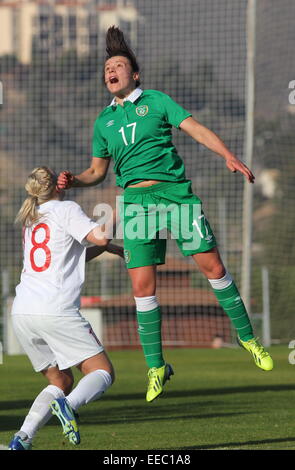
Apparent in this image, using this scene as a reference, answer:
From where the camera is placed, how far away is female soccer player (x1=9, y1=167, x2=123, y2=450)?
6867 millimetres

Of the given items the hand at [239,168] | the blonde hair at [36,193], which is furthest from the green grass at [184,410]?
the hand at [239,168]

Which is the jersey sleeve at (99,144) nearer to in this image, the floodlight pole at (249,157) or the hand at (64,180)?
the hand at (64,180)

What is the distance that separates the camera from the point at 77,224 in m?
6.94

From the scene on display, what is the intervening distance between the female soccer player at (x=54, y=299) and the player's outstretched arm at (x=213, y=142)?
0.94 metres

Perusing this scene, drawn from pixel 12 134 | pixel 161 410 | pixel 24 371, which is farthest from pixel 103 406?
pixel 12 134

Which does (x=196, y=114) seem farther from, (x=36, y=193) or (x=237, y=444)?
(x=36, y=193)

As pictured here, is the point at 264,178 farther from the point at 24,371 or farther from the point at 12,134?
the point at 24,371

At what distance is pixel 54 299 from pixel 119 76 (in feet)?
5.67

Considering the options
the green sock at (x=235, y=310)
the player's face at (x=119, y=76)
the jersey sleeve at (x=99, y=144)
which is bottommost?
the green sock at (x=235, y=310)

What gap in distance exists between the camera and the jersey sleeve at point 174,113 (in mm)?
7371

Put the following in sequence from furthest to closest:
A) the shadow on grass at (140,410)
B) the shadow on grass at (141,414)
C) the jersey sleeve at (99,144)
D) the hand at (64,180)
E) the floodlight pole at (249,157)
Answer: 1. the floodlight pole at (249,157)
2. the shadow on grass at (140,410)
3. the shadow on grass at (141,414)
4. the jersey sleeve at (99,144)
5. the hand at (64,180)

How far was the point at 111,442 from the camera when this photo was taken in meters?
7.98

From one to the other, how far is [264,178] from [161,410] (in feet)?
120

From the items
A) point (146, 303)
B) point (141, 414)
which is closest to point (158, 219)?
point (146, 303)
